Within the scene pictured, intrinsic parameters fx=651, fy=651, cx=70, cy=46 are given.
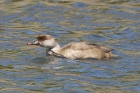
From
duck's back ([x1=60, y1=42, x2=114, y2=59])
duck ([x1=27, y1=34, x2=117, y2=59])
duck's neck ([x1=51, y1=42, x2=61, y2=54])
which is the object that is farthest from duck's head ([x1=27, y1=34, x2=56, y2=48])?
duck's back ([x1=60, y1=42, x2=114, y2=59])

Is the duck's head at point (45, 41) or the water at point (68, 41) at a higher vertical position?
the duck's head at point (45, 41)

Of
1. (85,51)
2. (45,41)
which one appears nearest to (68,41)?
(45,41)

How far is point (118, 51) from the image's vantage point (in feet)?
48.1

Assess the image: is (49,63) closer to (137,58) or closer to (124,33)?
(137,58)

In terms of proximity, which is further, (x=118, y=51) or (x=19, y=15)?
(x=19, y=15)

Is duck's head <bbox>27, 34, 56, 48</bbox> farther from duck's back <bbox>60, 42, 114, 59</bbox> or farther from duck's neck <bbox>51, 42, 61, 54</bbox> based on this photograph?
duck's back <bbox>60, 42, 114, 59</bbox>

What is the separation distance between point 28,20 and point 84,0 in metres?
2.51

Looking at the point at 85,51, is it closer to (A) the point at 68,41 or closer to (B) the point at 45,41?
(B) the point at 45,41

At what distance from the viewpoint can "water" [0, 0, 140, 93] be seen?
12.0m

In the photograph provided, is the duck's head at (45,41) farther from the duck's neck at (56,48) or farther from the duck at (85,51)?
the duck at (85,51)

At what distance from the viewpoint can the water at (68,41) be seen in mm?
12023

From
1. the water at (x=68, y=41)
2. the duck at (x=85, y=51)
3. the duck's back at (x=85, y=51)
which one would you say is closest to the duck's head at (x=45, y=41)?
the water at (x=68, y=41)

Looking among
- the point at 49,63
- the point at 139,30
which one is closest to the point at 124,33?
the point at 139,30

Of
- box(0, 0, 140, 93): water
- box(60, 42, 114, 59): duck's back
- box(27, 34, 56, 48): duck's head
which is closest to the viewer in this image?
box(0, 0, 140, 93): water
